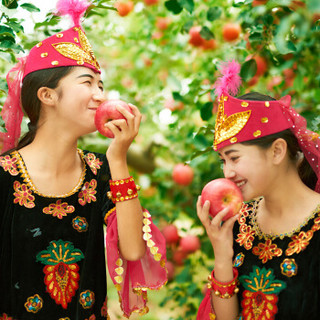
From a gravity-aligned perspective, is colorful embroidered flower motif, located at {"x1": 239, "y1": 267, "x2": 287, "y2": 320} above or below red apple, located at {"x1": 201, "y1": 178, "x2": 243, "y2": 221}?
below

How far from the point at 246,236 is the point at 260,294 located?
10.1 inches

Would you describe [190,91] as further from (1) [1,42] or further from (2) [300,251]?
(2) [300,251]

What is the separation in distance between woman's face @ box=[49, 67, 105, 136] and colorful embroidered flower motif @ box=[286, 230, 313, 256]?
0.95 m

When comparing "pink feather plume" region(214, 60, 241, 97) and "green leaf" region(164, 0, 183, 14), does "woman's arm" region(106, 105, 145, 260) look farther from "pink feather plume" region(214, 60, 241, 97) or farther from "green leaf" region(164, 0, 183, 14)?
"green leaf" region(164, 0, 183, 14)

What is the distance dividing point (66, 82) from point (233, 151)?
30.5 inches

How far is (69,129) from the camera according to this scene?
215 cm

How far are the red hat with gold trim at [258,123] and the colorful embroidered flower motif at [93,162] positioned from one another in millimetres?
598

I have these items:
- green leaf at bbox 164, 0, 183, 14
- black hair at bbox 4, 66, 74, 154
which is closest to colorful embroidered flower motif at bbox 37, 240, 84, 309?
black hair at bbox 4, 66, 74, 154

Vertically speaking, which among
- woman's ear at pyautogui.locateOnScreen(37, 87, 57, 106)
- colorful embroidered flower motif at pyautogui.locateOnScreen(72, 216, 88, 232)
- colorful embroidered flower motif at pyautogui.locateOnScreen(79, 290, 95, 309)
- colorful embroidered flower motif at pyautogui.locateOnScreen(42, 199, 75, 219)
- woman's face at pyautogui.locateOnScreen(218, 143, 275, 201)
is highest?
woman's ear at pyautogui.locateOnScreen(37, 87, 57, 106)

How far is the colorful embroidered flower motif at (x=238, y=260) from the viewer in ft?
6.78

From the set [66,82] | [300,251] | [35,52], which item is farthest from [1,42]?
[300,251]

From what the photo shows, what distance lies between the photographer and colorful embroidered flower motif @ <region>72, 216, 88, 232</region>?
2.12 metres

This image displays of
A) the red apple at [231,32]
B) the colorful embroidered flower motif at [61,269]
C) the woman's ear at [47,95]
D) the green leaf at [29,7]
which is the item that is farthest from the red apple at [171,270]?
the green leaf at [29,7]

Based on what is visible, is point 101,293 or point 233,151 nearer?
point 233,151
